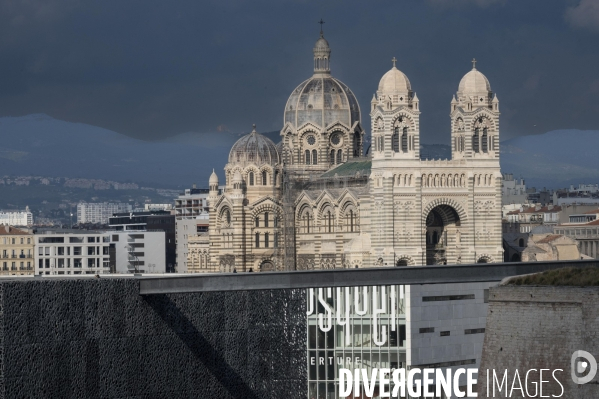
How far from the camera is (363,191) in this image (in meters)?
104

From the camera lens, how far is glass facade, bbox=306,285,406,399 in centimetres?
4934

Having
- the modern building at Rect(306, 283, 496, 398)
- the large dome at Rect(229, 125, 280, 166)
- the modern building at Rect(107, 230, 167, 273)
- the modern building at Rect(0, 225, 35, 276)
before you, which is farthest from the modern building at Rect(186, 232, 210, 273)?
the modern building at Rect(306, 283, 496, 398)

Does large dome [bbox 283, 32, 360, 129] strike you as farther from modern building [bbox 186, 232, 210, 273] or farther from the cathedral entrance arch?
the cathedral entrance arch

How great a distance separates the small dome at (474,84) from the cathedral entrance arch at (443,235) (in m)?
7.58

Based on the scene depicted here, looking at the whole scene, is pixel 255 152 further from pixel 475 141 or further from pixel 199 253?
pixel 475 141

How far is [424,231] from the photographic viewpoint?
101438 mm

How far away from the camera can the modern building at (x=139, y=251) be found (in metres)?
144

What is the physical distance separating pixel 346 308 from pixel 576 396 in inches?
531

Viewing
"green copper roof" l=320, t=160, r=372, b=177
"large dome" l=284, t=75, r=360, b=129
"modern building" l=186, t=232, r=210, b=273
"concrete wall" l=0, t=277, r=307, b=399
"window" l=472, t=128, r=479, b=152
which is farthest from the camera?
"modern building" l=186, t=232, r=210, b=273

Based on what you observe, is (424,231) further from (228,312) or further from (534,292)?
(534,292)

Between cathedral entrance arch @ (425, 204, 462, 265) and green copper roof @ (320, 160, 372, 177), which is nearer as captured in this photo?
cathedral entrance arch @ (425, 204, 462, 265)

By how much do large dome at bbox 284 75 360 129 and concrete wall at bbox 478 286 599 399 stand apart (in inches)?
3062

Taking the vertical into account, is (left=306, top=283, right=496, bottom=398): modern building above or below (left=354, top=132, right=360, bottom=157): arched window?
below

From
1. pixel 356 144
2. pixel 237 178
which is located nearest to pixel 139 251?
pixel 237 178
